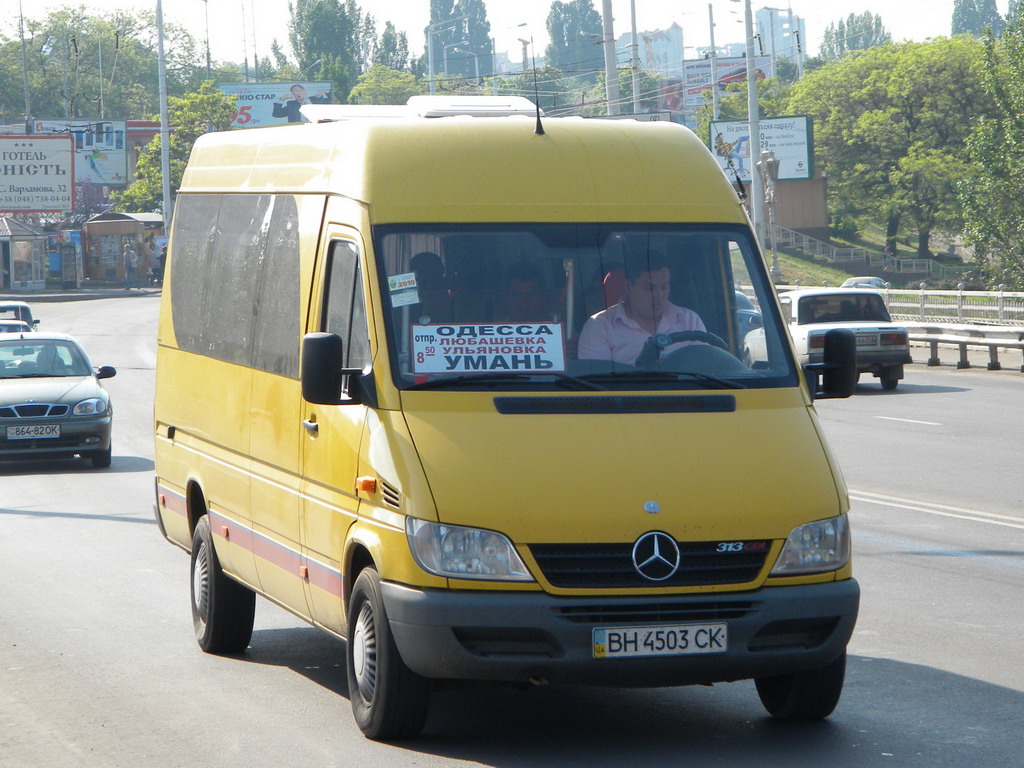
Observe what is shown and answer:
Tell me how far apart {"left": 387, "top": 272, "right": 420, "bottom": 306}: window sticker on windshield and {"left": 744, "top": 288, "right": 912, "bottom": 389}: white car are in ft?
61.7

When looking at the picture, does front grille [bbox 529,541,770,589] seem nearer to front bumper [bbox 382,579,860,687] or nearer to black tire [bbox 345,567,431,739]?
front bumper [bbox 382,579,860,687]

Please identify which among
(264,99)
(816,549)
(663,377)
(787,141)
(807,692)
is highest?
(264,99)

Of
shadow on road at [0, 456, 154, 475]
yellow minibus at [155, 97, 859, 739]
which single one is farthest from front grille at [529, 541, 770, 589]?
shadow on road at [0, 456, 154, 475]

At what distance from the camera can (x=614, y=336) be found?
6.14m

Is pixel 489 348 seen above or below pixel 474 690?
above

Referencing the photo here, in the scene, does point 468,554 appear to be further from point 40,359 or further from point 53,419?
point 40,359

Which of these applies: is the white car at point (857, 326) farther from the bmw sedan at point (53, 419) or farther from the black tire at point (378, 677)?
the black tire at point (378, 677)

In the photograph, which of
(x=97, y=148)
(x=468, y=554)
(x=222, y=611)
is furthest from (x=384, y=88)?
(x=468, y=554)

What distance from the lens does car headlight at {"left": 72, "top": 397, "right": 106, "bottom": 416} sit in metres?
17.4

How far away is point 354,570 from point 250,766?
0.82 meters

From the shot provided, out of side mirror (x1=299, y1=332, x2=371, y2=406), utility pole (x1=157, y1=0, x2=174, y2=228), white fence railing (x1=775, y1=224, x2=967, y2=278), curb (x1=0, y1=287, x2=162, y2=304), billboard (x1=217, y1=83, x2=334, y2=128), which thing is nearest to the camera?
side mirror (x1=299, y1=332, x2=371, y2=406)

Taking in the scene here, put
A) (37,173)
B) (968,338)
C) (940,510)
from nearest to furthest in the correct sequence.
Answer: (940,510), (968,338), (37,173)

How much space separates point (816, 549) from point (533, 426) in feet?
3.55

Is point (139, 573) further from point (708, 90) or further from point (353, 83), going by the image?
point (353, 83)
